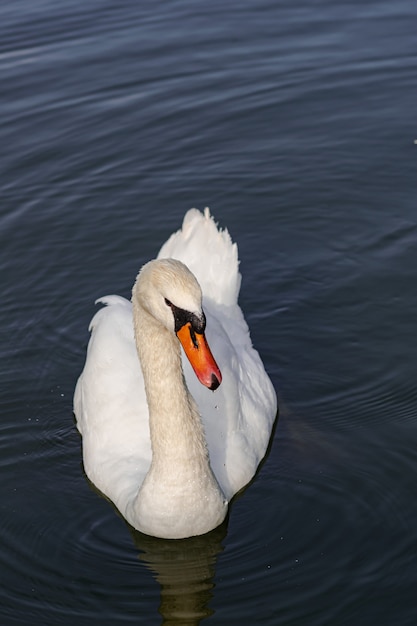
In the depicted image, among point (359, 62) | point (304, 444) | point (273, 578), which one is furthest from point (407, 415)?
point (359, 62)

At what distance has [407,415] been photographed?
31.7 ft

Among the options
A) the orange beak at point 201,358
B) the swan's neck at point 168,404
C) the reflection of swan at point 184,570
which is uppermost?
the orange beak at point 201,358

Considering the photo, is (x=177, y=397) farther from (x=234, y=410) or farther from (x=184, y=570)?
(x=184, y=570)

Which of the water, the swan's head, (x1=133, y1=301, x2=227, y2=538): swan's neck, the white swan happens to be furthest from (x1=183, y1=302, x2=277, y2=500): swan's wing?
the swan's head

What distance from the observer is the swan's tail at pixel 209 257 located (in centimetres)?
1046

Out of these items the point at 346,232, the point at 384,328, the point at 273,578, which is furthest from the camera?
the point at 346,232

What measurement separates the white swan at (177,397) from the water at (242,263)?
0.31 metres

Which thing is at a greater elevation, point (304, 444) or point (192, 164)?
point (192, 164)

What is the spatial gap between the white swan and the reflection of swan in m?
0.12

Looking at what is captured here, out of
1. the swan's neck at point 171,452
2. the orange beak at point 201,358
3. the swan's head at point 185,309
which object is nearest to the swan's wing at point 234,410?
the swan's neck at point 171,452

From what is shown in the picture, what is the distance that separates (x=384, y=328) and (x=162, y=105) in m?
5.93

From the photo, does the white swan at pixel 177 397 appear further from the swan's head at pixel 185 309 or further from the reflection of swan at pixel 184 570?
the reflection of swan at pixel 184 570

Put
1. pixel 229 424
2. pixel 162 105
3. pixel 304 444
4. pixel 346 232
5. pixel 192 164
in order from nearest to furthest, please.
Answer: pixel 229 424, pixel 304 444, pixel 346 232, pixel 192 164, pixel 162 105

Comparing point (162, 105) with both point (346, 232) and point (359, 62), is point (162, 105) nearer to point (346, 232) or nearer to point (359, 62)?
point (359, 62)
